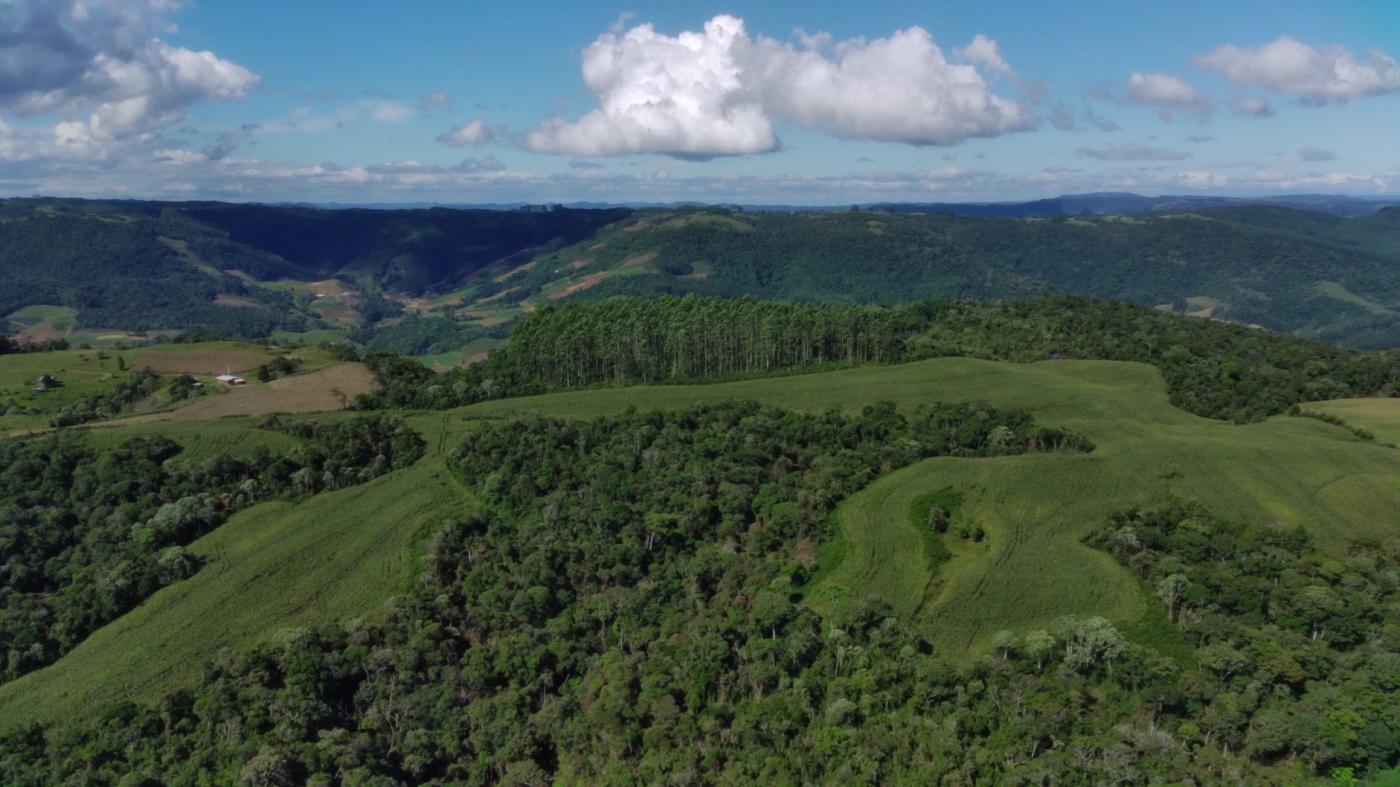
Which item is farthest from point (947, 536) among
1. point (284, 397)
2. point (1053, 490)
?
point (284, 397)

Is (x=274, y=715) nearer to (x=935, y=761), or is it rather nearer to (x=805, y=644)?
(x=805, y=644)

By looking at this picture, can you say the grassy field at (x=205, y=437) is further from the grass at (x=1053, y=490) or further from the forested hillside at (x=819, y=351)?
the grass at (x=1053, y=490)

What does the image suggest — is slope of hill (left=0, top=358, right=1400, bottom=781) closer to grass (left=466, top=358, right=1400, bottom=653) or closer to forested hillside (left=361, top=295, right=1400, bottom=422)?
grass (left=466, top=358, right=1400, bottom=653)

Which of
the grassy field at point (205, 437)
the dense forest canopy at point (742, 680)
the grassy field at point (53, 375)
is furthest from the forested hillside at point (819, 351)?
the dense forest canopy at point (742, 680)

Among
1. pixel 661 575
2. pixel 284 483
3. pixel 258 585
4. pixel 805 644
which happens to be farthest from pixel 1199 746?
pixel 284 483

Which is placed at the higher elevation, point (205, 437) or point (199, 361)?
point (199, 361)

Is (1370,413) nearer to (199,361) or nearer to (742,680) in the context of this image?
(742,680)
